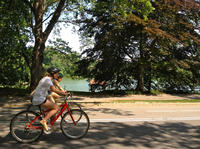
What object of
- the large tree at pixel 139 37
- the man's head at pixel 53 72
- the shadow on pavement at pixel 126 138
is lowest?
the shadow on pavement at pixel 126 138

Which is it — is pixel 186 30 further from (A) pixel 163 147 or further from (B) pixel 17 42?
(A) pixel 163 147

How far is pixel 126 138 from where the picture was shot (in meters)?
5.61

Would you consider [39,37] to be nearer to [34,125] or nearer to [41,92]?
[41,92]

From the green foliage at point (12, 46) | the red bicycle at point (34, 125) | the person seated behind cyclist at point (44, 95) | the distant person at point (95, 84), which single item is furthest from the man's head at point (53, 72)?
the distant person at point (95, 84)

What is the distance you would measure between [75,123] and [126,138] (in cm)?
138

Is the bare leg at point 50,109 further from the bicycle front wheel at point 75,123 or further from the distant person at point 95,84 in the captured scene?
the distant person at point 95,84

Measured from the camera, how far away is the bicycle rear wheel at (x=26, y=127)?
198 inches

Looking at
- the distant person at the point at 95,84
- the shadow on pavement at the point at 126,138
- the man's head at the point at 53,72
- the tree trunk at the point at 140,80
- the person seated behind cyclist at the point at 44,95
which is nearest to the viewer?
the shadow on pavement at the point at 126,138

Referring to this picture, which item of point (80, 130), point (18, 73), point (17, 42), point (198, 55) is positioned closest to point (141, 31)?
point (198, 55)

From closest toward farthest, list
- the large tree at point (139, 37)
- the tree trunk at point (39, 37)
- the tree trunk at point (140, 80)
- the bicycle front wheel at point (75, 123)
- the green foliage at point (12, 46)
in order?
1. the bicycle front wheel at point (75, 123)
2. the tree trunk at point (39, 37)
3. the green foliage at point (12, 46)
4. the large tree at point (139, 37)
5. the tree trunk at point (140, 80)

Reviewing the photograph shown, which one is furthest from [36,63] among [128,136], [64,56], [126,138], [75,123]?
[126,138]

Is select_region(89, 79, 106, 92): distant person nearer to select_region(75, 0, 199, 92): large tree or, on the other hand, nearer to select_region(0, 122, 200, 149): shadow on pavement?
select_region(75, 0, 199, 92): large tree

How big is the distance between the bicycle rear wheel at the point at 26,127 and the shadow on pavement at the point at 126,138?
0.60 ft

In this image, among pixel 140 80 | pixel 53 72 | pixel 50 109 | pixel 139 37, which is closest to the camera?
pixel 50 109
